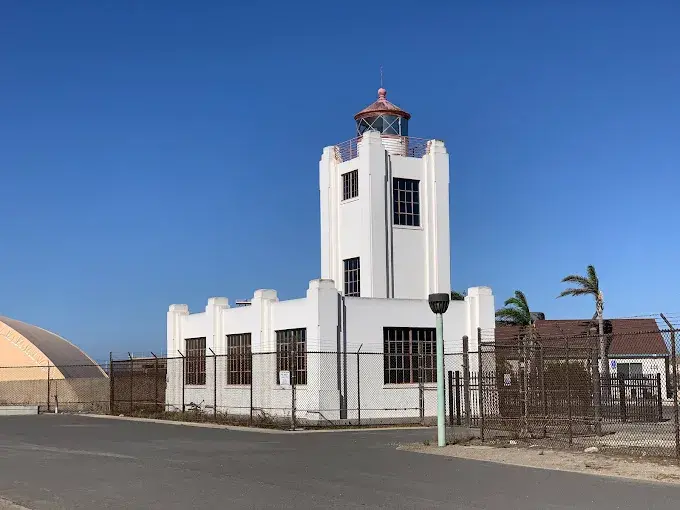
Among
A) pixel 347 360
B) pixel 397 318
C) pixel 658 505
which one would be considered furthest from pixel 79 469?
pixel 397 318

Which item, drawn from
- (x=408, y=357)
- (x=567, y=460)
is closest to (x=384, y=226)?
(x=408, y=357)

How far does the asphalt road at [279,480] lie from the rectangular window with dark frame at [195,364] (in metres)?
15.6

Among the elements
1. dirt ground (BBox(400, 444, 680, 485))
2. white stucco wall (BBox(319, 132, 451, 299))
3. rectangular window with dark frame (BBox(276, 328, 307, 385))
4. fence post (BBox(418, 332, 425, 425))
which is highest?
white stucco wall (BBox(319, 132, 451, 299))

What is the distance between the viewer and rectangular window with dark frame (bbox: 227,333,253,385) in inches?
1382

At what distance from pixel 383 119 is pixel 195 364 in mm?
13135

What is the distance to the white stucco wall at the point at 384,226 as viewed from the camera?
35375mm

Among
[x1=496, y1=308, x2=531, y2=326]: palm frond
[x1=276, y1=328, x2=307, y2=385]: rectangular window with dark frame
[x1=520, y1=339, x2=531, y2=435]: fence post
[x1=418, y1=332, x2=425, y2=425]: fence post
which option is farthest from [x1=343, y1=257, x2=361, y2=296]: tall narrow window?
[x1=496, y1=308, x2=531, y2=326]: palm frond

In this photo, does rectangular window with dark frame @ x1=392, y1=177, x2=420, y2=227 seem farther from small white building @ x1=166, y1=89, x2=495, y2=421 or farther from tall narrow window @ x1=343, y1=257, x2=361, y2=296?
tall narrow window @ x1=343, y1=257, x2=361, y2=296

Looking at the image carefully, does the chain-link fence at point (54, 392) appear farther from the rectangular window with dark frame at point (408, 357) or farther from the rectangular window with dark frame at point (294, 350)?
the rectangular window with dark frame at point (408, 357)

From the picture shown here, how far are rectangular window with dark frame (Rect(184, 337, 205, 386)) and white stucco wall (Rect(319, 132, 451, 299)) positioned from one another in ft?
21.2

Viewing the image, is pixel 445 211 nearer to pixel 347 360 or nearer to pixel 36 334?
pixel 347 360

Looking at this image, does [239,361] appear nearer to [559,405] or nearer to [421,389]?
[421,389]

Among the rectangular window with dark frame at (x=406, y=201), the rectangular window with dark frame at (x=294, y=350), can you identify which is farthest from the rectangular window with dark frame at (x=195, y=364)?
the rectangular window with dark frame at (x=406, y=201)

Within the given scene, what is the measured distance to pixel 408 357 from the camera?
A: 33438mm
